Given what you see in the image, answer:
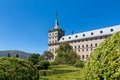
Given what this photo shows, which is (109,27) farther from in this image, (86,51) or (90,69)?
(90,69)

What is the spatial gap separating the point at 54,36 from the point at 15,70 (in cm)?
8898

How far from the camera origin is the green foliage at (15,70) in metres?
12.6

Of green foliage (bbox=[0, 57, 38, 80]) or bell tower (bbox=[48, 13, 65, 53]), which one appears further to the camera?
bell tower (bbox=[48, 13, 65, 53])

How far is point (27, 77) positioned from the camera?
13.8 meters

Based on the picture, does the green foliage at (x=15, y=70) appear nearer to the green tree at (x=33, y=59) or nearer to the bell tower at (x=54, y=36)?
the green tree at (x=33, y=59)

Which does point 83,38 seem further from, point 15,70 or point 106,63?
point 106,63

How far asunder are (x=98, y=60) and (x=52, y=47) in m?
96.2

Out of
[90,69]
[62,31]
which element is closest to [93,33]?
[62,31]

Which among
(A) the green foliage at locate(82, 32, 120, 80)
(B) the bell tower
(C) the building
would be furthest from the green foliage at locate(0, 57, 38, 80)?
(B) the bell tower

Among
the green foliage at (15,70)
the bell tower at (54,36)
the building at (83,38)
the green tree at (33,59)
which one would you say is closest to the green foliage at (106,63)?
the green foliage at (15,70)

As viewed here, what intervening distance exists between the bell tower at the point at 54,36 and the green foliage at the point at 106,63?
9390 centimetres

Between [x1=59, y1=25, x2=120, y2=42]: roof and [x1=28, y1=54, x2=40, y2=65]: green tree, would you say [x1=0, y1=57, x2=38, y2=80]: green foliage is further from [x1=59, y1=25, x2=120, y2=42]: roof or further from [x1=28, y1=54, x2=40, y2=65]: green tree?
[x1=59, y1=25, x2=120, y2=42]: roof

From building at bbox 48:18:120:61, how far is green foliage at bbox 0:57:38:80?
69.4 meters

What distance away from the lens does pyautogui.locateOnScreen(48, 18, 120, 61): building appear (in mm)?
84969
